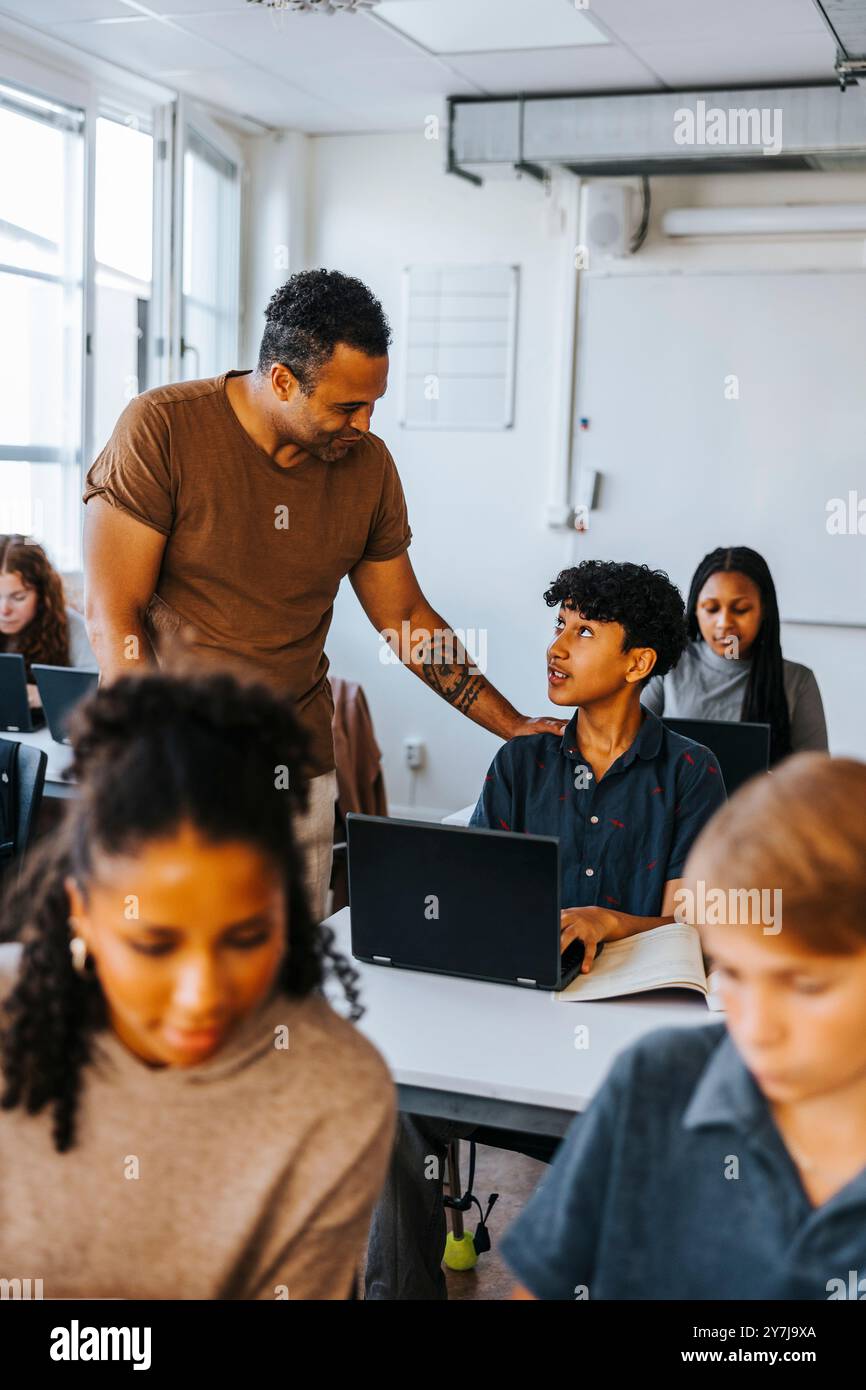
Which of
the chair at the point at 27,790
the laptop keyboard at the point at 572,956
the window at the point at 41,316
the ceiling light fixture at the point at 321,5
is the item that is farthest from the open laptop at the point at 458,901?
the window at the point at 41,316

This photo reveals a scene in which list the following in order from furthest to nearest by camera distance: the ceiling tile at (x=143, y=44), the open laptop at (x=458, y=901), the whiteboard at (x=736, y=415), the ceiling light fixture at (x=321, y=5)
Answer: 1. the whiteboard at (x=736, y=415)
2. the ceiling tile at (x=143, y=44)
3. the ceiling light fixture at (x=321, y=5)
4. the open laptop at (x=458, y=901)

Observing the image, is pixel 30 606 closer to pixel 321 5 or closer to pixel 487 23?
pixel 321 5

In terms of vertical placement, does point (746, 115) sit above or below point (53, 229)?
above

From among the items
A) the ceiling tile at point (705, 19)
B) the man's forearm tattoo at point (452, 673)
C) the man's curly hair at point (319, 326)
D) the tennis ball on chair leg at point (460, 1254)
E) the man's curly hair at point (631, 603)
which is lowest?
the tennis ball on chair leg at point (460, 1254)

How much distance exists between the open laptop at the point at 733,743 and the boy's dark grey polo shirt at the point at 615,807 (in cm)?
52

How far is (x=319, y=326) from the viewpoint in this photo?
2422mm

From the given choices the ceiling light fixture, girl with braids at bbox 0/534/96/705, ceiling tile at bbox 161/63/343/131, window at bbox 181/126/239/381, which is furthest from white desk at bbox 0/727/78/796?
ceiling tile at bbox 161/63/343/131

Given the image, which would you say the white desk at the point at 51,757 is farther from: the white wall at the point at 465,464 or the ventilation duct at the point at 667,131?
the ventilation duct at the point at 667,131

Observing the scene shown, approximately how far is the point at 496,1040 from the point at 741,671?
6.53 feet

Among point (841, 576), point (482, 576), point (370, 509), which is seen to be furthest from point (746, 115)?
point (370, 509)

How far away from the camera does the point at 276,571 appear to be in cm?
255

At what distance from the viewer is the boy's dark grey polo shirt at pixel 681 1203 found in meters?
1.05

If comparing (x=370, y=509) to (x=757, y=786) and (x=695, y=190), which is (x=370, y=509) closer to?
(x=757, y=786)

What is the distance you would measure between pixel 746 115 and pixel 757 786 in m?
4.33
